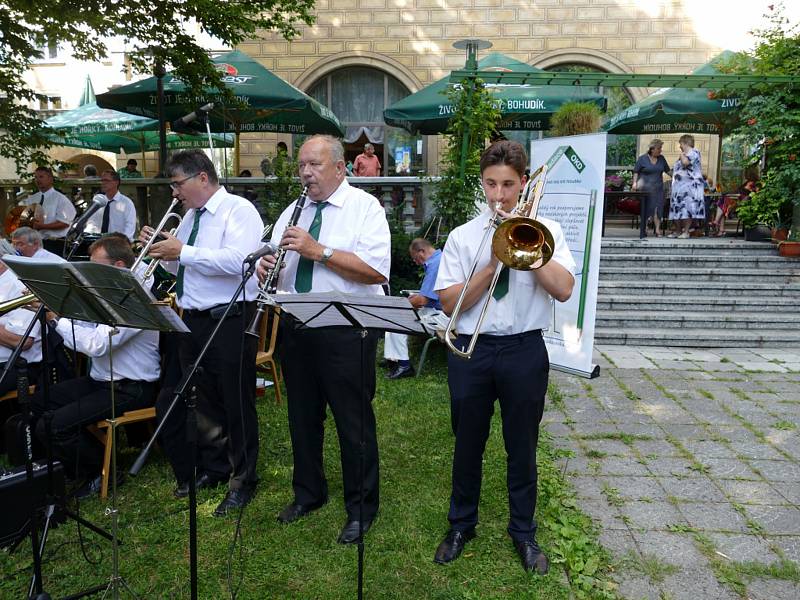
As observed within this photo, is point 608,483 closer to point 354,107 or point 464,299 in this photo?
point 464,299

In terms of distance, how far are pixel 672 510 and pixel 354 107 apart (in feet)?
48.3

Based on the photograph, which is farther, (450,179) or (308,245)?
(450,179)

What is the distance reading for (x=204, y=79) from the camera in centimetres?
908

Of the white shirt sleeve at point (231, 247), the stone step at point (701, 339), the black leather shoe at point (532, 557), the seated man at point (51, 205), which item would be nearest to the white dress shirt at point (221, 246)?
the white shirt sleeve at point (231, 247)

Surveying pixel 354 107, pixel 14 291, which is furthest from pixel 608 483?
pixel 354 107

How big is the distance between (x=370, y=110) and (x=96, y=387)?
13.8 m

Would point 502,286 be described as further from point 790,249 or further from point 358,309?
point 790,249

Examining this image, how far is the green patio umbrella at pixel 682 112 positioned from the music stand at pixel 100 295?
10214 mm

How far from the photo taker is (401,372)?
6805 mm

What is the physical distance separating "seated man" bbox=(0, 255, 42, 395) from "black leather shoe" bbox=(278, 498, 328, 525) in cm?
214

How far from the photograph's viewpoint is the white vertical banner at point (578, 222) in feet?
20.0

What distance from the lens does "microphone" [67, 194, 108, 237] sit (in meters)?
4.01

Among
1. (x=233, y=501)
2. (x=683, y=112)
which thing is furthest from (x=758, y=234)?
(x=233, y=501)

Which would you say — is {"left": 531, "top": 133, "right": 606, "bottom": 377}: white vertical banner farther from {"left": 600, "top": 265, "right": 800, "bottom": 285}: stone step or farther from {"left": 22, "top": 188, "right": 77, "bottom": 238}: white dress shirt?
{"left": 22, "top": 188, "right": 77, "bottom": 238}: white dress shirt
